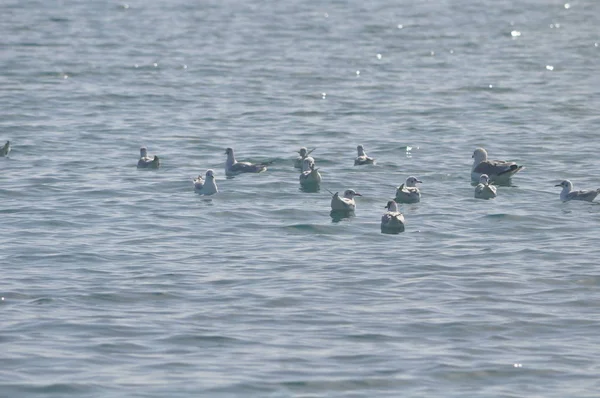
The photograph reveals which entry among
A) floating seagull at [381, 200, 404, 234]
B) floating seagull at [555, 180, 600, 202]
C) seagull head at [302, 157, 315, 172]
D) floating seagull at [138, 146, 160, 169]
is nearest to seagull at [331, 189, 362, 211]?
floating seagull at [381, 200, 404, 234]

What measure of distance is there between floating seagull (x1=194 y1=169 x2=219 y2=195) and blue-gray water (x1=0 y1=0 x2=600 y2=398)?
33 centimetres

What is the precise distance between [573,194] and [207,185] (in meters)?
7.93

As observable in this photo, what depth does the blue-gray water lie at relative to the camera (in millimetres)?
18125

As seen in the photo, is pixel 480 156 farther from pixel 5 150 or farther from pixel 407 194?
pixel 5 150

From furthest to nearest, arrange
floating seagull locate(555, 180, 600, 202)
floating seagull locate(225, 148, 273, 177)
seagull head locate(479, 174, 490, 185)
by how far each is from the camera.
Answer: floating seagull locate(225, 148, 273, 177), seagull head locate(479, 174, 490, 185), floating seagull locate(555, 180, 600, 202)

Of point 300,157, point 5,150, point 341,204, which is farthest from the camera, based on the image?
point 5,150

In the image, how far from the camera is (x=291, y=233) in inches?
1042

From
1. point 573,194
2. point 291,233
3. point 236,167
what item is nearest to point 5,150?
point 236,167

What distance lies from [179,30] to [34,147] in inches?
1325

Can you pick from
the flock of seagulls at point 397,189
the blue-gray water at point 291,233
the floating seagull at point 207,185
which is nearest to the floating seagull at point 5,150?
the flock of seagulls at point 397,189

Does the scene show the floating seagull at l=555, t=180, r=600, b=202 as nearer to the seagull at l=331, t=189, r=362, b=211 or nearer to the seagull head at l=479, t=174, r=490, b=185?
the seagull head at l=479, t=174, r=490, b=185

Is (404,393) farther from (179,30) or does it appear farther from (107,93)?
(179,30)

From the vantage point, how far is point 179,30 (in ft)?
230

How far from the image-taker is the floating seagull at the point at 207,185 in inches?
1183
